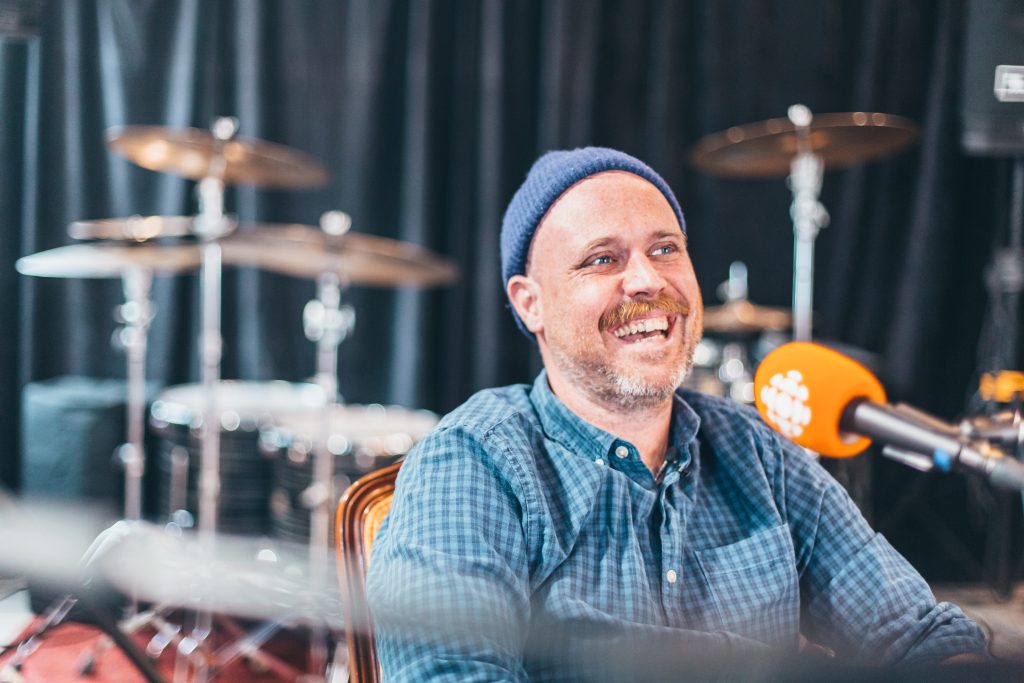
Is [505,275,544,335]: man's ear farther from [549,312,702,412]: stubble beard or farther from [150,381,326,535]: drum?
[150,381,326,535]: drum

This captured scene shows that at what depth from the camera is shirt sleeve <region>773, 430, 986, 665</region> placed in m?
1.20

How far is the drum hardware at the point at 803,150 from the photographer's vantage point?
9.50 feet

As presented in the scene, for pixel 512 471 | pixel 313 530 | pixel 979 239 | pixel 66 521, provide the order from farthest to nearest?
1. pixel 979 239
2. pixel 313 530
3. pixel 512 471
4. pixel 66 521

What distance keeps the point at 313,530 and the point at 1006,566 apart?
3.01m

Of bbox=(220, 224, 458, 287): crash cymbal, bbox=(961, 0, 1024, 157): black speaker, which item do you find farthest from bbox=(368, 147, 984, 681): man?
bbox=(961, 0, 1024, 157): black speaker

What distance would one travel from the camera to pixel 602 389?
4.19ft

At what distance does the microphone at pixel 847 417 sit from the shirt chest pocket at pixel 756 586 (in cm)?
20

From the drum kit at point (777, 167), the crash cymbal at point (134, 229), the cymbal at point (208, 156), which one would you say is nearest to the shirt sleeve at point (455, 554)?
the crash cymbal at point (134, 229)

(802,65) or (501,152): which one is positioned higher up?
(802,65)

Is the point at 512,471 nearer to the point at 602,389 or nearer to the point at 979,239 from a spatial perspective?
the point at 602,389

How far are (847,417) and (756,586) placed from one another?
345 millimetres

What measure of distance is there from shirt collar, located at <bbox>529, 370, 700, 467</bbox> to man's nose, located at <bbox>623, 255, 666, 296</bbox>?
0.70 feet

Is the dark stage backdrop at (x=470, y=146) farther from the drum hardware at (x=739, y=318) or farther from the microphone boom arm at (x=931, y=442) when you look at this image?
the microphone boom arm at (x=931, y=442)

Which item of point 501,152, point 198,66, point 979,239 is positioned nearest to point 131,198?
point 198,66
